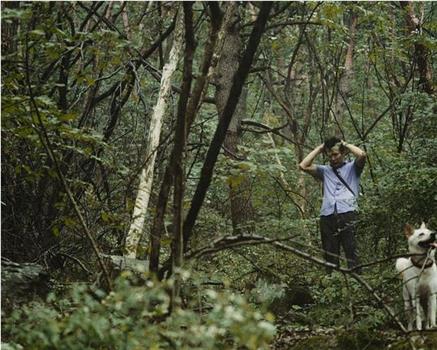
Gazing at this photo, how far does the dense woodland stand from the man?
26 centimetres

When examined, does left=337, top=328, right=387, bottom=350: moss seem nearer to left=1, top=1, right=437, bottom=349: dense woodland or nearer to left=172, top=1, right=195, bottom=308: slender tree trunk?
left=1, top=1, right=437, bottom=349: dense woodland

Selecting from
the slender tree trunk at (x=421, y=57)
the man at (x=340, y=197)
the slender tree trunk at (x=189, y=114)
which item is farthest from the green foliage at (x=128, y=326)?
the slender tree trunk at (x=421, y=57)

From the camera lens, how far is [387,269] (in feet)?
28.2

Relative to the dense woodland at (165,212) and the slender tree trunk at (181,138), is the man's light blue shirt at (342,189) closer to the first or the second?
the dense woodland at (165,212)

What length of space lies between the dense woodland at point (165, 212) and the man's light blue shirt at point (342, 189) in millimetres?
236

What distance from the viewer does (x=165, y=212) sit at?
6164 millimetres

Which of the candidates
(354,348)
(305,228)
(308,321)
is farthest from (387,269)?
(305,228)

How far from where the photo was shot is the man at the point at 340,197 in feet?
30.5

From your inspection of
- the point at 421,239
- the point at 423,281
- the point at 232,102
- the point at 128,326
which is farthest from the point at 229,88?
the point at 128,326

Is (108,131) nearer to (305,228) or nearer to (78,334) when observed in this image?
(305,228)

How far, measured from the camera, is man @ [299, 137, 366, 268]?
30.5 ft

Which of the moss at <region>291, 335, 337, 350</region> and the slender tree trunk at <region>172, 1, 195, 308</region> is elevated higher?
the slender tree trunk at <region>172, 1, 195, 308</region>

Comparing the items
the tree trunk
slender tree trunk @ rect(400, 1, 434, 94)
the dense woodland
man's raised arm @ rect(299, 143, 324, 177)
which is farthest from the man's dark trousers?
the tree trunk

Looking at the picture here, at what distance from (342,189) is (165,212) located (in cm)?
384
